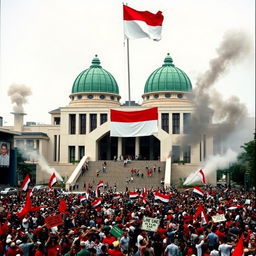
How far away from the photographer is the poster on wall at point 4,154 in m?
53.1

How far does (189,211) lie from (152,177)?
3343 centimetres

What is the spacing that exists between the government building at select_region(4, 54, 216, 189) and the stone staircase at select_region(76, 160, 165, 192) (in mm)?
114

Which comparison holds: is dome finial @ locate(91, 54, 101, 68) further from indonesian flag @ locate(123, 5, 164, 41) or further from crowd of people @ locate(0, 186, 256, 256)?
crowd of people @ locate(0, 186, 256, 256)

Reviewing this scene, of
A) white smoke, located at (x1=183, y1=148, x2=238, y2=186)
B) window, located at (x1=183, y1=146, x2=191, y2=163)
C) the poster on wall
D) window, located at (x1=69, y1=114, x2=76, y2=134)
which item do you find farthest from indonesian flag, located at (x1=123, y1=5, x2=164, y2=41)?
window, located at (x1=69, y1=114, x2=76, y2=134)

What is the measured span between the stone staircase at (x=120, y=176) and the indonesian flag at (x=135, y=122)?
41.1ft

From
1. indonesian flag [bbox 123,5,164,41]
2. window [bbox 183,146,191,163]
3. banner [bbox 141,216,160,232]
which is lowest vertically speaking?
banner [bbox 141,216,160,232]

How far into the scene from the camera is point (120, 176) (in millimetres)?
55062

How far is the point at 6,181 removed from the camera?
57.4 m

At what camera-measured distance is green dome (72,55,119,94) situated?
74.7 meters

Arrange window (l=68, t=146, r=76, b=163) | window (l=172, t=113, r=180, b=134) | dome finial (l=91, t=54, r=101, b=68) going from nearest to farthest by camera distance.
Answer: window (l=172, t=113, r=180, b=134) → window (l=68, t=146, r=76, b=163) → dome finial (l=91, t=54, r=101, b=68)

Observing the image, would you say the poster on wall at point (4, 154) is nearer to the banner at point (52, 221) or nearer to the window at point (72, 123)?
the window at point (72, 123)

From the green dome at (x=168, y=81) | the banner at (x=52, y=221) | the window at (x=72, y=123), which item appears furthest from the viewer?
the green dome at (x=168, y=81)

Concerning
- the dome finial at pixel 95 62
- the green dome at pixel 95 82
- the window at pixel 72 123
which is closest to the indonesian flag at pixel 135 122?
the window at pixel 72 123

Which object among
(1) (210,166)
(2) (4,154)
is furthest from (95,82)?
(2) (4,154)
